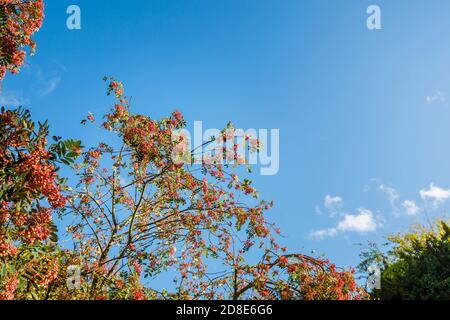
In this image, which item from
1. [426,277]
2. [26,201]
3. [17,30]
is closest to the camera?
[26,201]

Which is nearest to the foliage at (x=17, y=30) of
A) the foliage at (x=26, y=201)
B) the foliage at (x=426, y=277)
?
the foliage at (x=26, y=201)

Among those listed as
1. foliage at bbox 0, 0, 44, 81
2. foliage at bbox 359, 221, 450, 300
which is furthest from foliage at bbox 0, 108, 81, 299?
foliage at bbox 359, 221, 450, 300

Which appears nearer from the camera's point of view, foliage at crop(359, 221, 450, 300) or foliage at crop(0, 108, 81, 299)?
foliage at crop(0, 108, 81, 299)

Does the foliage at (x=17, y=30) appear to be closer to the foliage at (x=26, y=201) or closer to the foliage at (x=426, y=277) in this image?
the foliage at (x=26, y=201)

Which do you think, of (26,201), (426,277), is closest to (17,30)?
(26,201)

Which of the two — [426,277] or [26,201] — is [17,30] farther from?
[426,277]

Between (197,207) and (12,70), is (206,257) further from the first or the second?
(12,70)

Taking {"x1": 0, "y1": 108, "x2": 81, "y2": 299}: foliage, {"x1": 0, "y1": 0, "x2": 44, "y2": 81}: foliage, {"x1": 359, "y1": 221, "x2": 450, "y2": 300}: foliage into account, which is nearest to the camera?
{"x1": 0, "y1": 108, "x2": 81, "y2": 299}: foliage

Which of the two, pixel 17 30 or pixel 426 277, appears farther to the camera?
pixel 426 277

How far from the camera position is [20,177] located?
5.50 metres

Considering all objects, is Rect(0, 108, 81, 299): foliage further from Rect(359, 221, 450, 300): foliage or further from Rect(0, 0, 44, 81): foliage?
Rect(359, 221, 450, 300): foliage

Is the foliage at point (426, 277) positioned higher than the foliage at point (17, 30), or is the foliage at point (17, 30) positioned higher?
the foliage at point (17, 30)

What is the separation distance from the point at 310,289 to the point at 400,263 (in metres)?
10.9
